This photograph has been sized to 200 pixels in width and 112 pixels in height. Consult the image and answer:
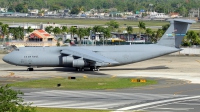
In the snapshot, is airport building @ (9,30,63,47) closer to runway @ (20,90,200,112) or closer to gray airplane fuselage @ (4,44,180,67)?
gray airplane fuselage @ (4,44,180,67)

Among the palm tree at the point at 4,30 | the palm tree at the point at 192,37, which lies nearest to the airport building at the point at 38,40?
the palm tree at the point at 4,30

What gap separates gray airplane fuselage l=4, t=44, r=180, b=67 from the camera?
89375mm

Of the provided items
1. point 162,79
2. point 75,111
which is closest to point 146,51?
point 162,79

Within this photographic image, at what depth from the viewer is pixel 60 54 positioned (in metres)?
89.9

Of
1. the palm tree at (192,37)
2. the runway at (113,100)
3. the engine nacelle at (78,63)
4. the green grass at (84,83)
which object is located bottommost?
the palm tree at (192,37)

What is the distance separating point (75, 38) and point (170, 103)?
121100 millimetres

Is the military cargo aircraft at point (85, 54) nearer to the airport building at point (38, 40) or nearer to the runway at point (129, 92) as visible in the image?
the runway at point (129, 92)

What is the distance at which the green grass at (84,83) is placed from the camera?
2800 inches

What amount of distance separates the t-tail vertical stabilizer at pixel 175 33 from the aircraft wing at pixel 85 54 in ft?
40.7

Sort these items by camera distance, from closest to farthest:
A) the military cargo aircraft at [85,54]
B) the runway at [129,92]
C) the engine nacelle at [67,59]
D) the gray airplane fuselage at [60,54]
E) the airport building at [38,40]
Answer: the runway at [129,92] < the engine nacelle at [67,59] < the military cargo aircraft at [85,54] < the gray airplane fuselage at [60,54] < the airport building at [38,40]

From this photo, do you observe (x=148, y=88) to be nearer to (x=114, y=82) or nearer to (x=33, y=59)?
(x=114, y=82)

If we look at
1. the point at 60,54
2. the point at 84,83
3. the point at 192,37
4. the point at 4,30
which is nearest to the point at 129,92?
the point at 84,83

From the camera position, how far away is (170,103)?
2291 inches

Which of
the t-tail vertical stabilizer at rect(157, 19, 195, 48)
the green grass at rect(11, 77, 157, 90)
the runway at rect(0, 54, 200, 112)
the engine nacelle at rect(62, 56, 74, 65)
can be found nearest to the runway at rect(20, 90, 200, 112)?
the runway at rect(0, 54, 200, 112)
